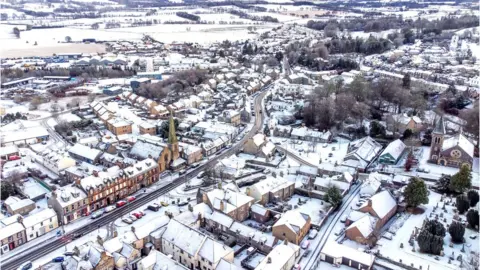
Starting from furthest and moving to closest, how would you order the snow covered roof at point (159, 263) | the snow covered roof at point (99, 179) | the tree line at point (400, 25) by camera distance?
the tree line at point (400, 25) < the snow covered roof at point (99, 179) < the snow covered roof at point (159, 263)

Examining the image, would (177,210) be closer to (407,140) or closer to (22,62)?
(407,140)

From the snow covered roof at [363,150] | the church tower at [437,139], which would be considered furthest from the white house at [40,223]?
the church tower at [437,139]

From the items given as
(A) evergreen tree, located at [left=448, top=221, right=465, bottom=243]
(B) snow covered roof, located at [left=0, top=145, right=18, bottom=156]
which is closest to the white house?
(B) snow covered roof, located at [left=0, top=145, right=18, bottom=156]

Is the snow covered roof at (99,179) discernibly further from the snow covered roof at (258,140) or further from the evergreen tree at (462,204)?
the evergreen tree at (462,204)

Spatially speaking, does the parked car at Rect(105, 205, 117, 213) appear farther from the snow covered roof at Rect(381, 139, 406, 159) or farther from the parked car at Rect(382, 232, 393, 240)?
the snow covered roof at Rect(381, 139, 406, 159)

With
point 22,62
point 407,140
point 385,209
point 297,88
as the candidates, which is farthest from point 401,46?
point 22,62

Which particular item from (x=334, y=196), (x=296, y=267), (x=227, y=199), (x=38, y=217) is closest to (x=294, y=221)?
(x=296, y=267)
